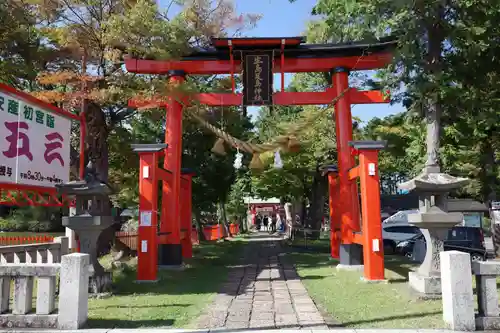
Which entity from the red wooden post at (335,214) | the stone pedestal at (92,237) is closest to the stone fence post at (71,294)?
the stone pedestal at (92,237)

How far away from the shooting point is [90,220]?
873 centimetres

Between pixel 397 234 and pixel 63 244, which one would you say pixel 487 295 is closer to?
pixel 63 244

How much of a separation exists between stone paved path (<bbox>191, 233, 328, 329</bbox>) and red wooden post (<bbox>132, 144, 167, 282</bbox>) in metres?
1.96

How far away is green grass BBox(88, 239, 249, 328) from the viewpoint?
688 centimetres

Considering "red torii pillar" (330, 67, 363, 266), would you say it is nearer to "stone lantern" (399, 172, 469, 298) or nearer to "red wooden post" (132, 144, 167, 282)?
"stone lantern" (399, 172, 469, 298)

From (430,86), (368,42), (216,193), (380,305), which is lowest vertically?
(380,305)

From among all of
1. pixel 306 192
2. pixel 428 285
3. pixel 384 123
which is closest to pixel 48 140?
pixel 428 285

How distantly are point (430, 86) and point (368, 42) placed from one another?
10.2 ft

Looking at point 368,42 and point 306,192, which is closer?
point 368,42

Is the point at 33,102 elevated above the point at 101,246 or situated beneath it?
elevated above

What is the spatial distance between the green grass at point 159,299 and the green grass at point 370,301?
2.36 meters

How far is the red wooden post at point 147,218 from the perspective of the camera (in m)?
10.6

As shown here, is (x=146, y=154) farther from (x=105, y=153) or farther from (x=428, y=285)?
(x=428, y=285)

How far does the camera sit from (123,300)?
8438 millimetres
